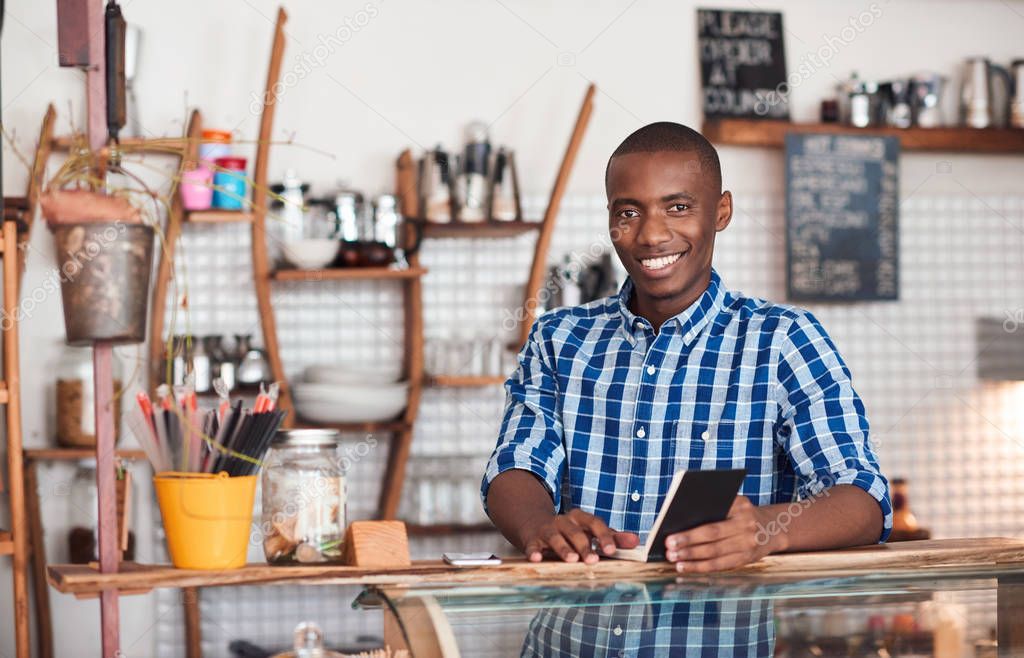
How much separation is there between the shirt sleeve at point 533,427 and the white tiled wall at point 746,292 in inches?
83.7

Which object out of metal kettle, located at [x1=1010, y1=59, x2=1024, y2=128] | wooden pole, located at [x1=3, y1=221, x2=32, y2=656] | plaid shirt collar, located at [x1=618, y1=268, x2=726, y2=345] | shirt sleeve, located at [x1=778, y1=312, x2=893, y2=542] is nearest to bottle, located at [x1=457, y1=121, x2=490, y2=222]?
wooden pole, located at [x1=3, y1=221, x2=32, y2=656]

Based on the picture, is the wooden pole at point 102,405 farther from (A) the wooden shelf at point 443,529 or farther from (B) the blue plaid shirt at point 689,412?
(A) the wooden shelf at point 443,529

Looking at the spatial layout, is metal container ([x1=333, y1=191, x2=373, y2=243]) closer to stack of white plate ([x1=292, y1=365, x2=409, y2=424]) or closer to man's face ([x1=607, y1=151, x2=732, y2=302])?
stack of white plate ([x1=292, y1=365, x2=409, y2=424])

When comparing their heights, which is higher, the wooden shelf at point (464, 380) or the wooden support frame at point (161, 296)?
the wooden support frame at point (161, 296)

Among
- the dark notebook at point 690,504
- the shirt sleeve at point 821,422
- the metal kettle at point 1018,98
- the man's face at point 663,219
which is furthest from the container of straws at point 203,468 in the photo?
the metal kettle at point 1018,98

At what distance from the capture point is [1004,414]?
473 centimetres

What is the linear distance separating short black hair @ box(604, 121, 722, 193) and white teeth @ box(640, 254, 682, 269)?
0.15m

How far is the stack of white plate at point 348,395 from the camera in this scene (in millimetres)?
4078

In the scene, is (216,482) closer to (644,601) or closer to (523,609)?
(523,609)

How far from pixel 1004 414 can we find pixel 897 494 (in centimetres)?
60

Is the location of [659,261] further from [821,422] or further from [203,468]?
[203,468]

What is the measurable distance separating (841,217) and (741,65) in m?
0.69

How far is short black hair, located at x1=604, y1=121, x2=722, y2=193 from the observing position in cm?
197

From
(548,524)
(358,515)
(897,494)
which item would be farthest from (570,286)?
(548,524)
